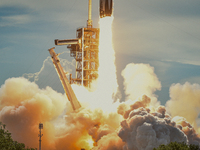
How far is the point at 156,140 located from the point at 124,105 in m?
9.02

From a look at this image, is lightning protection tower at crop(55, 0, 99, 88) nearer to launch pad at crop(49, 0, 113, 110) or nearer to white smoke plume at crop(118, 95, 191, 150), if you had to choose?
launch pad at crop(49, 0, 113, 110)

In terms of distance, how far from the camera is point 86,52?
84.2m

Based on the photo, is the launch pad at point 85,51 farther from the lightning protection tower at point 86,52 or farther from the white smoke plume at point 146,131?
the white smoke plume at point 146,131

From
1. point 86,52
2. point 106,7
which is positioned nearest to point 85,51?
point 86,52

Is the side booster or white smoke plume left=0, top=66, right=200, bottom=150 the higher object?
the side booster

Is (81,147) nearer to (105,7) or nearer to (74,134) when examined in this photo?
(74,134)

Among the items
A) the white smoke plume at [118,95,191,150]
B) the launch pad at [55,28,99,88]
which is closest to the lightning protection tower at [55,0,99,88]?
the launch pad at [55,28,99,88]

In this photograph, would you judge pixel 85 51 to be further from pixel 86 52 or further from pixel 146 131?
pixel 146 131

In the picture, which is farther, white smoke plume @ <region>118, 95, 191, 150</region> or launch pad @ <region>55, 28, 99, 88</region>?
launch pad @ <region>55, 28, 99, 88</region>

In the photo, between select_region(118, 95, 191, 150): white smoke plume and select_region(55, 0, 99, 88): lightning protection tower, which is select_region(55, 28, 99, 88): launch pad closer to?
select_region(55, 0, 99, 88): lightning protection tower

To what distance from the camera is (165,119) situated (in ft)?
214

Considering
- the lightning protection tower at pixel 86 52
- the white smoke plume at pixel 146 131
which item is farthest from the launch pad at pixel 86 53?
the white smoke plume at pixel 146 131

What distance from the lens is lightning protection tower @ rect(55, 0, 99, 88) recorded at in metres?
81.2

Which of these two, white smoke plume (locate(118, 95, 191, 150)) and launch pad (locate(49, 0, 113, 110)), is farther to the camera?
launch pad (locate(49, 0, 113, 110))
